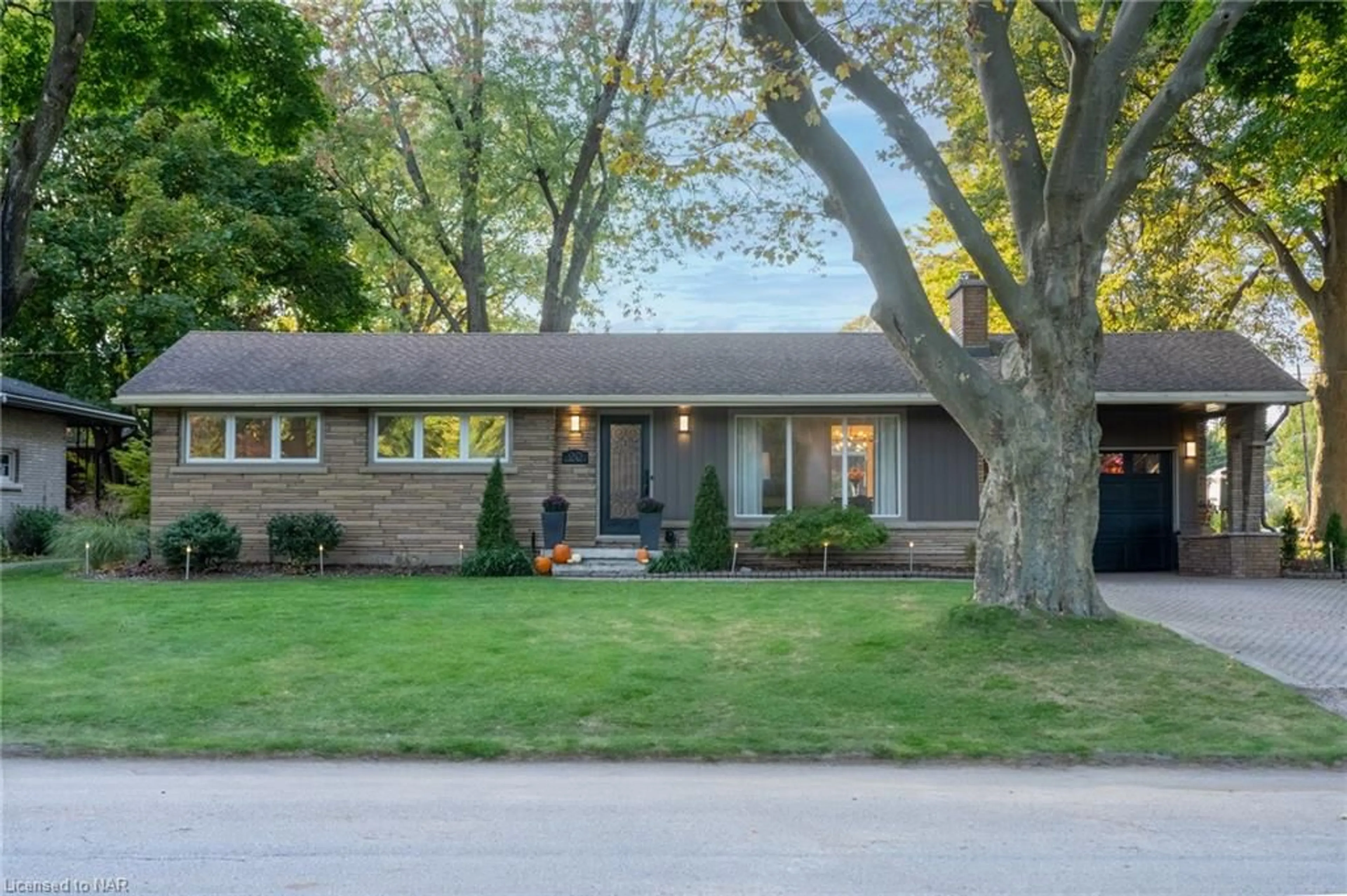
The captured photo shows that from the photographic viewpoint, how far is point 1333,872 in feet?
14.4

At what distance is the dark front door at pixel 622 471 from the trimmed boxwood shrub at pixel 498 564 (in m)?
1.74

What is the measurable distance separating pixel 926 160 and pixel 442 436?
9.82 m

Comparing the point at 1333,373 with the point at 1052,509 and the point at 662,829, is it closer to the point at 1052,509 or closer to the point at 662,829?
the point at 1052,509

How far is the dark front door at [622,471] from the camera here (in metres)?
17.1

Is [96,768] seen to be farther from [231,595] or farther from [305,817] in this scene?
[231,595]

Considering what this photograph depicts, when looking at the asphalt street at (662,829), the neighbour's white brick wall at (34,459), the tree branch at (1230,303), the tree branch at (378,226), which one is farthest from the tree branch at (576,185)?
the asphalt street at (662,829)

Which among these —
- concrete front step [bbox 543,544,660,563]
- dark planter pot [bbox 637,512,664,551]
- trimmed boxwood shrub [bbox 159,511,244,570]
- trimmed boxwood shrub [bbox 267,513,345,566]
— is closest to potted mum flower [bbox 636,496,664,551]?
dark planter pot [bbox 637,512,664,551]

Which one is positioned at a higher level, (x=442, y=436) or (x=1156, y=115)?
(x=1156, y=115)

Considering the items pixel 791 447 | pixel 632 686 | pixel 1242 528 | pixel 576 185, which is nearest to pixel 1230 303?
pixel 1242 528

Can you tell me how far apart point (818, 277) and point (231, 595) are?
8895 mm

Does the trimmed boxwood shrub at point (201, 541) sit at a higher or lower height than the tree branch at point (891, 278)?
lower

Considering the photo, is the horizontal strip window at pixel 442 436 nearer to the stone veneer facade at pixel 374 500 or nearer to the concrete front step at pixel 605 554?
the stone veneer facade at pixel 374 500

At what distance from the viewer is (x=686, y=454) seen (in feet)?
55.6

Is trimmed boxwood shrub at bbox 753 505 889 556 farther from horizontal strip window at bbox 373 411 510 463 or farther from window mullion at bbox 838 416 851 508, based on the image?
horizontal strip window at bbox 373 411 510 463
